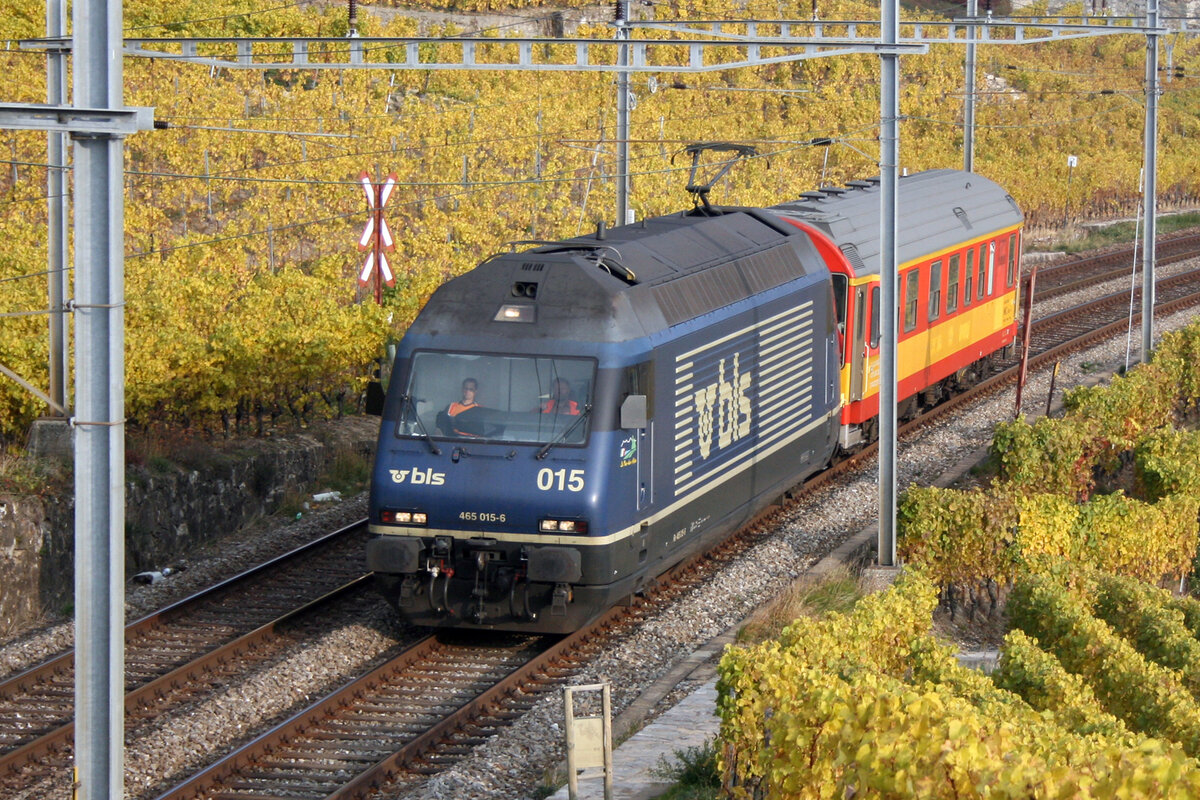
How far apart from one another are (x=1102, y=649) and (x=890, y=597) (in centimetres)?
157

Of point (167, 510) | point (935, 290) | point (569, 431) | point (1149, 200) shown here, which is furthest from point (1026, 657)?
point (1149, 200)

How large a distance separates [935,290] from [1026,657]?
1321 cm

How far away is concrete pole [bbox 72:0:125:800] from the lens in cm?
803

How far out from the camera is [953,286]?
2470cm

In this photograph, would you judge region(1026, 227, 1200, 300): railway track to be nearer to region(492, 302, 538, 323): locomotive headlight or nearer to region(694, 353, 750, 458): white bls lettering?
region(694, 353, 750, 458): white bls lettering

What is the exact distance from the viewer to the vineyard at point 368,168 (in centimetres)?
2072

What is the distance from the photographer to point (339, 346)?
21.5 m

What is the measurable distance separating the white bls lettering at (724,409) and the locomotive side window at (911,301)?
669 centimetres

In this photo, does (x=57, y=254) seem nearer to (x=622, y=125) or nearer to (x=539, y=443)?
(x=539, y=443)

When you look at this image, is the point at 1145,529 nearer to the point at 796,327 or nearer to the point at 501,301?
the point at 796,327

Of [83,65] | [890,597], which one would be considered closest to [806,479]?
[890,597]

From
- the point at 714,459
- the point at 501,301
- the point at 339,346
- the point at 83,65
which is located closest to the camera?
the point at 83,65

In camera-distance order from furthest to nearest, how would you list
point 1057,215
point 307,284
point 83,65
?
point 1057,215 < point 307,284 < point 83,65

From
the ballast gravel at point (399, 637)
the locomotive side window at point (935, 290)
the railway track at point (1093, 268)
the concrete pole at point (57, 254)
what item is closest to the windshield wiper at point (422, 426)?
the ballast gravel at point (399, 637)
